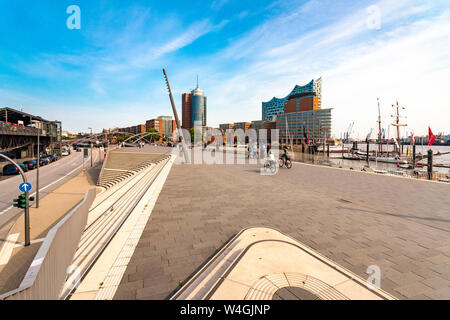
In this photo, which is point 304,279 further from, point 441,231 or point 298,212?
point 441,231

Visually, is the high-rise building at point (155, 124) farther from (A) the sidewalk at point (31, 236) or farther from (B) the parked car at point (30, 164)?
(A) the sidewalk at point (31, 236)

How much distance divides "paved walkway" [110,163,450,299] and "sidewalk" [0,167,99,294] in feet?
20.0

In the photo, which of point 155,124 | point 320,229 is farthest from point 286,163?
point 155,124

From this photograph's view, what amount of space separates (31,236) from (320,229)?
1454 cm

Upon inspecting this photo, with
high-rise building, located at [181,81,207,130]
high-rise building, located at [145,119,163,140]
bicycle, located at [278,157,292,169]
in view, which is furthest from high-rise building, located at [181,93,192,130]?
bicycle, located at [278,157,292,169]

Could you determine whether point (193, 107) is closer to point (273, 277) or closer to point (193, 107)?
point (193, 107)

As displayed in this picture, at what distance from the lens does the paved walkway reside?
311 cm

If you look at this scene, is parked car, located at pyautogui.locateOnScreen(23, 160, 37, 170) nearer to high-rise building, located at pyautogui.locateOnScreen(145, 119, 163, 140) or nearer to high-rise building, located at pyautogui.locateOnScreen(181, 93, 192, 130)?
high-rise building, located at pyautogui.locateOnScreen(145, 119, 163, 140)

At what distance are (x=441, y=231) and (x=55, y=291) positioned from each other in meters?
8.18

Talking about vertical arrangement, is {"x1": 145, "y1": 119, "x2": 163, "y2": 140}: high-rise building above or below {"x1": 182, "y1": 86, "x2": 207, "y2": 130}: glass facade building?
below

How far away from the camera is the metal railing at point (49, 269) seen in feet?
7.29

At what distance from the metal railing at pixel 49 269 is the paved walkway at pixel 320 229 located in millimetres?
920
